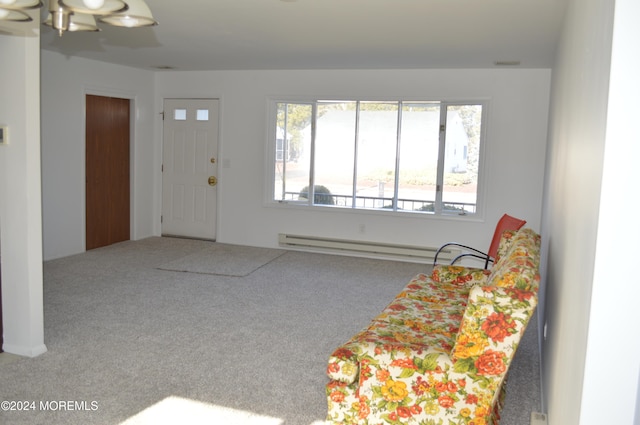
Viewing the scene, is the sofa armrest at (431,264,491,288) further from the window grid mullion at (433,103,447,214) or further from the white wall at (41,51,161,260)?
the white wall at (41,51,161,260)

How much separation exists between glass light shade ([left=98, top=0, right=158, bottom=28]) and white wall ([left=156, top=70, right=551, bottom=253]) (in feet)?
15.4

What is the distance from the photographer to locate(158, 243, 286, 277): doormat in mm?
6074

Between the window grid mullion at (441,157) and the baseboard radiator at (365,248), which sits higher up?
the window grid mullion at (441,157)

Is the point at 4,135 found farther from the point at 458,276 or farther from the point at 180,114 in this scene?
the point at 180,114

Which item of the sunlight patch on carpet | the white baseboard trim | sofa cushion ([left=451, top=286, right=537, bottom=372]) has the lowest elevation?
the sunlight patch on carpet

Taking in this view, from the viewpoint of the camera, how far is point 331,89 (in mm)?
7043

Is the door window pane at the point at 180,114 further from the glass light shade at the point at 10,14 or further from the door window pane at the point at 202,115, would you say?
the glass light shade at the point at 10,14

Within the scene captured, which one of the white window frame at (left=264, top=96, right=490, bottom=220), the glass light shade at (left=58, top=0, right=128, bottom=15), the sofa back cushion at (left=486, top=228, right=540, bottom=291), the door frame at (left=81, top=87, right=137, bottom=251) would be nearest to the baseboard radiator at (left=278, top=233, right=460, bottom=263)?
the white window frame at (left=264, top=96, right=490, bottom=220)

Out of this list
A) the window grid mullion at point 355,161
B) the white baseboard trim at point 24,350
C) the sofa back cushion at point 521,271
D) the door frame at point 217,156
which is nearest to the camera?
the sofa back cushion at point 521,271

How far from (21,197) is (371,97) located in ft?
14.6

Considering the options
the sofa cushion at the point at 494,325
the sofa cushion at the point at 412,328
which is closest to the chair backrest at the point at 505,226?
the sofa cushion at the point at 412,328

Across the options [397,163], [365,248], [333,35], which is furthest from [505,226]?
[365,248]

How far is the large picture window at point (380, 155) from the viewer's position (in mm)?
6727

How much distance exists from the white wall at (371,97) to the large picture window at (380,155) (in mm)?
158
